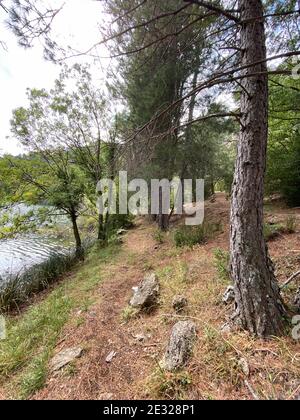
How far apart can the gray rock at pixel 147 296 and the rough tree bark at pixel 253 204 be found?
121 centimetres

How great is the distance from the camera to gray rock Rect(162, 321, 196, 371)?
1814mm

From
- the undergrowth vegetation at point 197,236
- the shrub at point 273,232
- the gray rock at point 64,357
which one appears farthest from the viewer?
the undergrowth vegetation at point 197,236

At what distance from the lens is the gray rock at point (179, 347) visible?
71.4 inches

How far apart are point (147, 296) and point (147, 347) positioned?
0.76 m

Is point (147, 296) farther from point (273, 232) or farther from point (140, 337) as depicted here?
point (273, 232)

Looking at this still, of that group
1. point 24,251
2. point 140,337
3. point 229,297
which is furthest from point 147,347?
point 24,251

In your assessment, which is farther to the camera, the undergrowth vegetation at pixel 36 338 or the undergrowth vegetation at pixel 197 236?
the undergrowth vegetation at pixel 197 236

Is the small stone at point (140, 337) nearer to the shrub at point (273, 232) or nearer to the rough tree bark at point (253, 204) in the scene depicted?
the rough tree bark at point (253, 204)

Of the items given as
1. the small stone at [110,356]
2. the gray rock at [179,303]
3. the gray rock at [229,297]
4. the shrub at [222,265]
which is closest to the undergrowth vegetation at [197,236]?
the shrub at [222,265]

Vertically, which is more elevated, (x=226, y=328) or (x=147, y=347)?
(x=226, y=328)

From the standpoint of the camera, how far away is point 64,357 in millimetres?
2266

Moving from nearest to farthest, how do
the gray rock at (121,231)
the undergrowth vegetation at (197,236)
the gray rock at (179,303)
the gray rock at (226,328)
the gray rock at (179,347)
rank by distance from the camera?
the gray rock at (179,347)
the gray rock at (226,328)
the gray rock at (179,303)
the undergrowth vegetation at (197,236)
the gray rock at (121,231)

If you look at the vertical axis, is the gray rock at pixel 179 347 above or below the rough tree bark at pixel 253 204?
below

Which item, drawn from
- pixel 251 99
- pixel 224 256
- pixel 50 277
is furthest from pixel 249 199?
pixel 50 277
